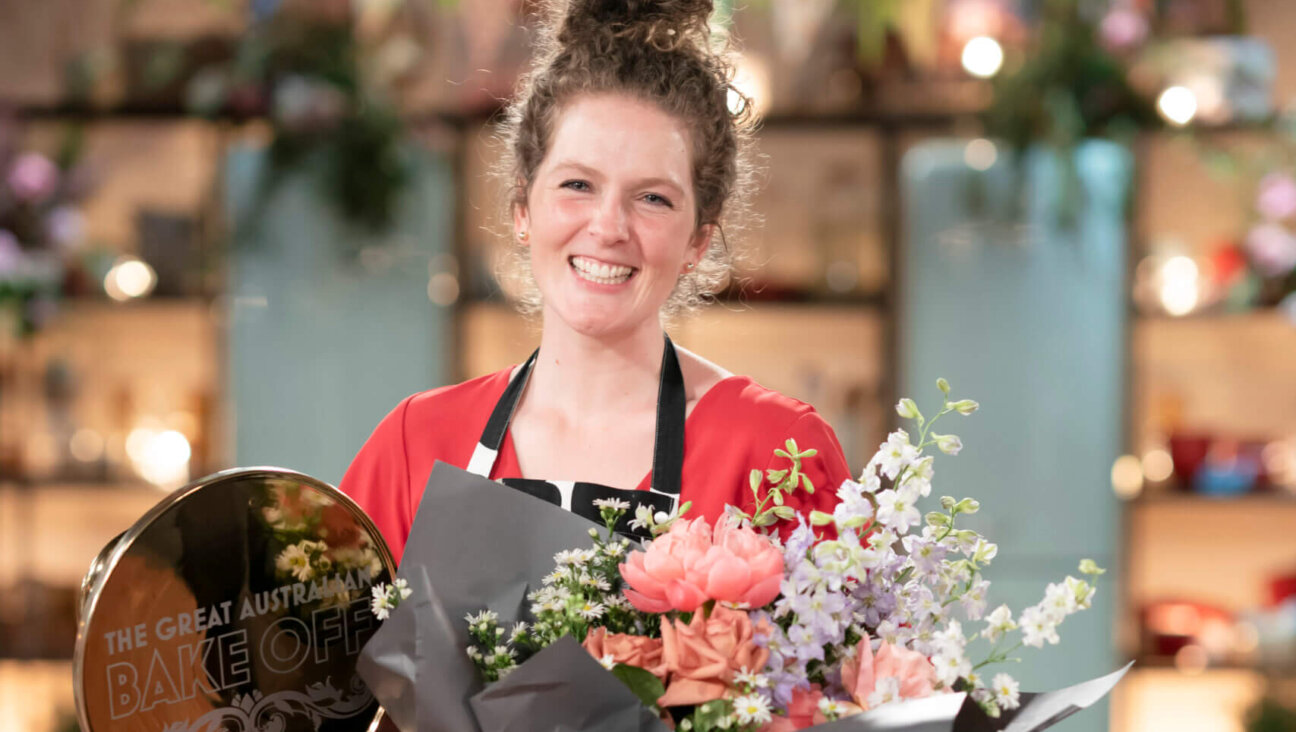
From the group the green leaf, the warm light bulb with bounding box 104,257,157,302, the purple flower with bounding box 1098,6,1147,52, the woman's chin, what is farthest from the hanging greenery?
the green leaf

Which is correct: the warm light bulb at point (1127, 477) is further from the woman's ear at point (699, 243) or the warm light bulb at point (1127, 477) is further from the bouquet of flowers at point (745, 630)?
the bouquet of flowers at point (745, 630)

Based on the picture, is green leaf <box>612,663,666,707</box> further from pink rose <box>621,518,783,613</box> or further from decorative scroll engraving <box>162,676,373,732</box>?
decorative scroll engraving <box>162,676,373,732</box>

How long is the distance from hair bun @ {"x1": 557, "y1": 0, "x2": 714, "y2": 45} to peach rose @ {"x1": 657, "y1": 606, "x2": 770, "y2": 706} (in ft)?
2.10

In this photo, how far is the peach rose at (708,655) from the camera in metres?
0.71

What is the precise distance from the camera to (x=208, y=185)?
351 centimetres

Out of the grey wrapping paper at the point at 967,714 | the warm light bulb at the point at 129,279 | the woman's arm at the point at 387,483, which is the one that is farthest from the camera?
the warm light bulb at the point at 129,279

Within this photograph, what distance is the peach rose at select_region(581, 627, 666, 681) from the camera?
72cm

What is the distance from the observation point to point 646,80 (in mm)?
1141

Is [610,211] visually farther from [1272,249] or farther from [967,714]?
[1272,249]

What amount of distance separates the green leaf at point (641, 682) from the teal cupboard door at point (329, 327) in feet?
9.41

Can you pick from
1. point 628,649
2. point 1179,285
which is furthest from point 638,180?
point 1179,285

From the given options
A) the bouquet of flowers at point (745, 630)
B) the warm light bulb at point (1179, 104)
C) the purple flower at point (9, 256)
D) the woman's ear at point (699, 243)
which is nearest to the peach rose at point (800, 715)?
the bouquet of flowers at point (745, 630)

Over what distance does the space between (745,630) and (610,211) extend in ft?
1.69

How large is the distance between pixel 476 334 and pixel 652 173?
266 centimetres
